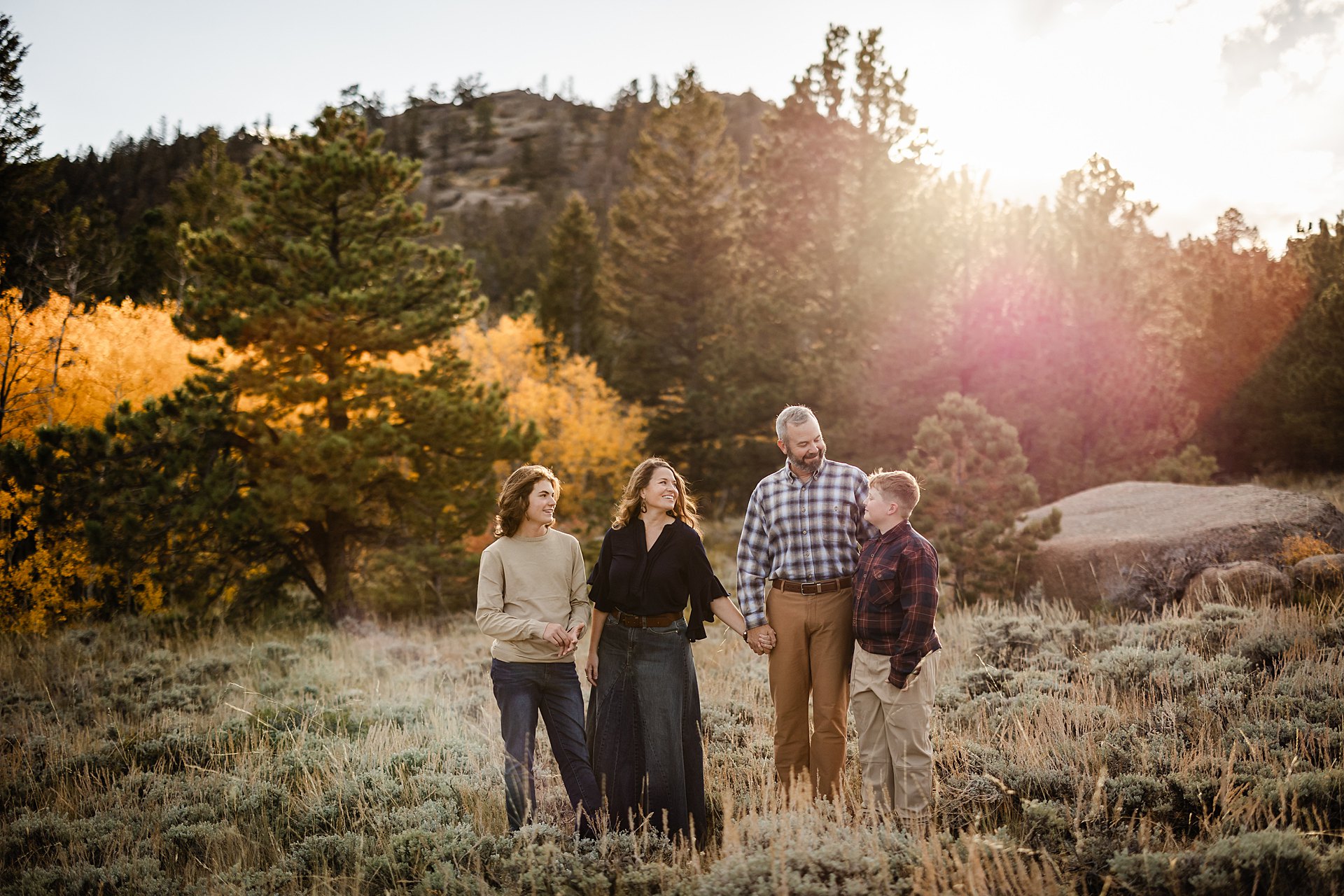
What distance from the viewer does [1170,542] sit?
8633mm

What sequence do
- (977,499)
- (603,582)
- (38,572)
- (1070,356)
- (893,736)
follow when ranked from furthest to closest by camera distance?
(1070,356)
(38,572)
(977,499)
(603,582)
(893,736)

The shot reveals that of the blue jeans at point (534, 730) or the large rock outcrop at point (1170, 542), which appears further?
the large rock outcrop at point (1170, 542)

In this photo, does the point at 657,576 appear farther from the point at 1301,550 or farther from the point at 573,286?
the point at 573,286

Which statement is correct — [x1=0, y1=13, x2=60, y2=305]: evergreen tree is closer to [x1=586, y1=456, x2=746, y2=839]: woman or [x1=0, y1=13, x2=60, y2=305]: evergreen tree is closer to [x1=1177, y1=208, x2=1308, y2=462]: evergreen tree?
[x1=586, y1=456, x2=746, y2=839]: woman

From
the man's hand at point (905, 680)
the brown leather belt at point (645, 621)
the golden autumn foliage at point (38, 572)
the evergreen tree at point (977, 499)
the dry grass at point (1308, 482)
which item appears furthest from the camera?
the dry grass at point (1308, 482)

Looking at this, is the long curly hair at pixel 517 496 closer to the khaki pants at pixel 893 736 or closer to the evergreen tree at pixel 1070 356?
the khaki pants at pixel 893 736

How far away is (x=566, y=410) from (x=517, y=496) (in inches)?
934

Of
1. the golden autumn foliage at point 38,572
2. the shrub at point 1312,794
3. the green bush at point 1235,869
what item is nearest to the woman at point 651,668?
the green bush at point 1235,869

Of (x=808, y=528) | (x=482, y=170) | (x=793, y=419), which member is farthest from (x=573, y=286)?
(x=482, y=170)

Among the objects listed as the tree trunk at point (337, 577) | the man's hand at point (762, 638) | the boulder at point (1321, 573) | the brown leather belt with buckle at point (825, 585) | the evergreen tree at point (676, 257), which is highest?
the evergreen tree at point (676, 257)

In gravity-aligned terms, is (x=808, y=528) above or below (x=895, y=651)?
above

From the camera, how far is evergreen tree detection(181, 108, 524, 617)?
12.5 metres

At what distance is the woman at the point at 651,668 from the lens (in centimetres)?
387

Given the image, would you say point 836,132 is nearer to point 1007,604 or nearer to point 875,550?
point 1007,604
